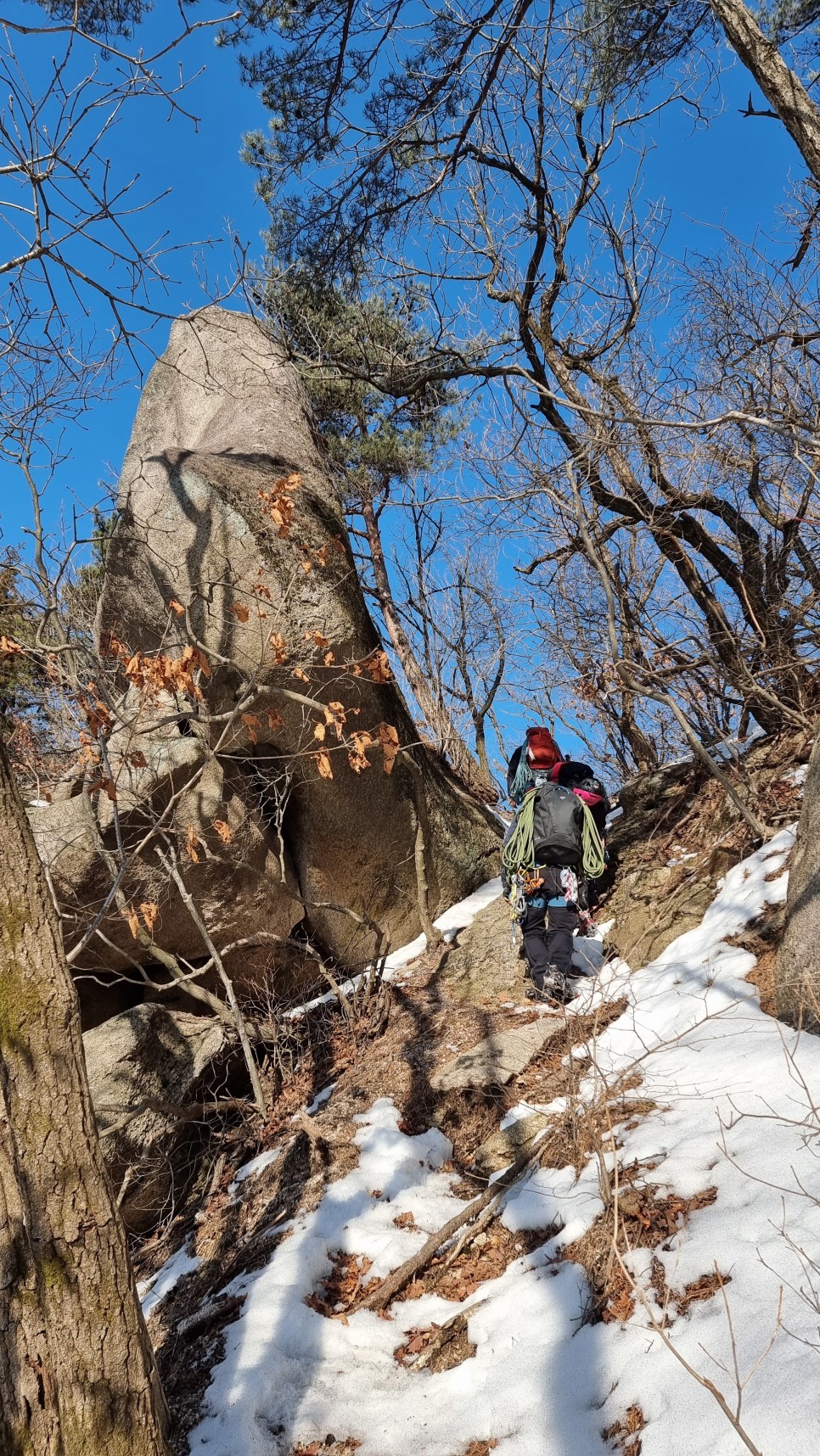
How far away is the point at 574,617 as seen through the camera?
995cm

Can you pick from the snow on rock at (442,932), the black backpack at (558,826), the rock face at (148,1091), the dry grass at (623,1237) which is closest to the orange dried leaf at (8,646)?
the rock face at (148,1091)

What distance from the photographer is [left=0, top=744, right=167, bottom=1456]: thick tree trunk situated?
238 centimetres

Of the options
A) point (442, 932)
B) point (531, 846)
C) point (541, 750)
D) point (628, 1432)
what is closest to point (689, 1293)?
point (628, 1432)

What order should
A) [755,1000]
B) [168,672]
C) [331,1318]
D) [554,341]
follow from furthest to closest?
[554,341]
[168,672]
[755,1000]
[331,1318]

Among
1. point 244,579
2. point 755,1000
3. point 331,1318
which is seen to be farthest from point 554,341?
point 331,1318

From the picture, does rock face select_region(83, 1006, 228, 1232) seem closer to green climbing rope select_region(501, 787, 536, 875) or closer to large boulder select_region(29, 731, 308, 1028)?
large boulder select_region(29, 731, 308, 1028)

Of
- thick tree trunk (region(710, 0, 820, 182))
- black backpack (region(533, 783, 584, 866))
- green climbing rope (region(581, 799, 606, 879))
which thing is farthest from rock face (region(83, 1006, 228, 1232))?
thick tree trunk (region(710, 0, 820, 182))

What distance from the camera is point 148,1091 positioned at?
600 cm

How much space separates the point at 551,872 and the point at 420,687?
5000 mm

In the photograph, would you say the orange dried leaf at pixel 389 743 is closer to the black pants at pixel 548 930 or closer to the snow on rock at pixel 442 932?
the black pants at pixel 548 930

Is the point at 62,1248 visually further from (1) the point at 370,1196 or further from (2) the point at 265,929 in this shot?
(2) the point at 265,929

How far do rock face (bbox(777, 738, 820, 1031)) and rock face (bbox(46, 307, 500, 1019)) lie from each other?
9.91 ft

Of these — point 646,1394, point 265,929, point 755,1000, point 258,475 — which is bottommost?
point 646,1394

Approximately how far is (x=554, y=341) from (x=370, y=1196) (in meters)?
7.21
